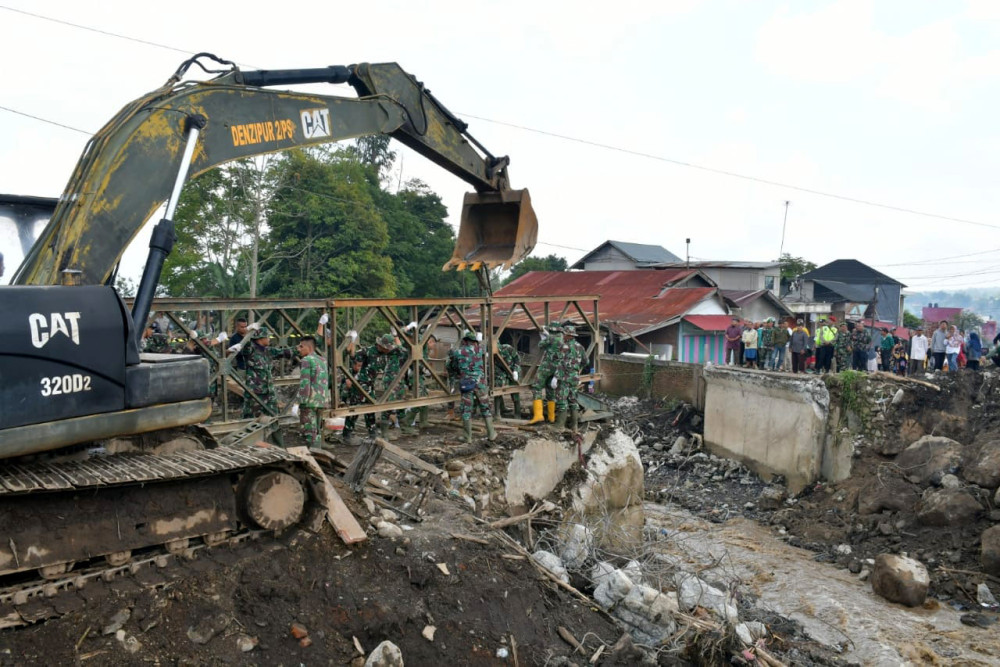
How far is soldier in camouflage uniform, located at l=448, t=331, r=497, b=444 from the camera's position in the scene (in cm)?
1013

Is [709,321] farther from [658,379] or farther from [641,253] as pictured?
[641,253]

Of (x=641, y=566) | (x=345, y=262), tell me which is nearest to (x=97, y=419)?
(x=641, y=566)

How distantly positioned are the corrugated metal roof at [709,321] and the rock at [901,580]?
A: 15.1 m

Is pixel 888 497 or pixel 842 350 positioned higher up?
pixel 842 350

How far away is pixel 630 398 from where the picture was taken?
22.8 meters

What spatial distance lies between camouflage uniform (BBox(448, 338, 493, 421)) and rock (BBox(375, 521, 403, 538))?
3.67 m

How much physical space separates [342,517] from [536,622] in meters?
1.75

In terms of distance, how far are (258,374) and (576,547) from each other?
447 cm

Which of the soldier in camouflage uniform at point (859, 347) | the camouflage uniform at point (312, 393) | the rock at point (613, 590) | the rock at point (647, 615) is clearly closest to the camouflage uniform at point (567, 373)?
the camouflage uniform at point (312, 393)

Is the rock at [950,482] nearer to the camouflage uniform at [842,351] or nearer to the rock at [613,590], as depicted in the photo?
the camouflage uniform at [842,351]

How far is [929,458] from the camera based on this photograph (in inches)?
589

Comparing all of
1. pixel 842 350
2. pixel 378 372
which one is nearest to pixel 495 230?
pixel 378 372

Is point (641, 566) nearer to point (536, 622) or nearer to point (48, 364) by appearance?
point (536, 622)

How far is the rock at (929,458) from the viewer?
14.5 m
